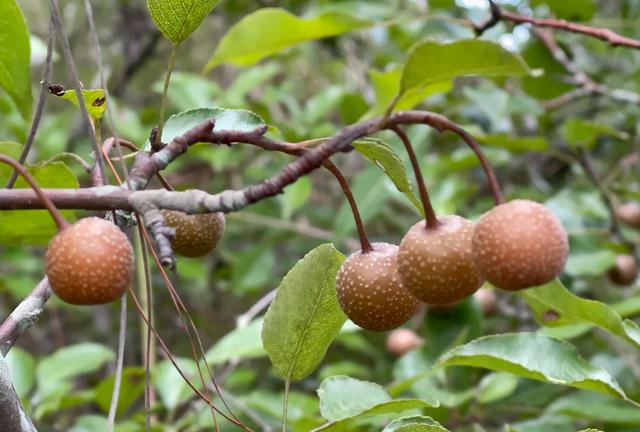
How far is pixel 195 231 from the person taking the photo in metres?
0.90

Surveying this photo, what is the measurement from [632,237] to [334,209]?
50.5 inches

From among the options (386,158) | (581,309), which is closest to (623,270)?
(581,309)

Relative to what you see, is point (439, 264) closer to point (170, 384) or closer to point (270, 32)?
point (270, 32)

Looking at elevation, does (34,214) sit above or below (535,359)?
above

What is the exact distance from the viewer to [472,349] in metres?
1.00

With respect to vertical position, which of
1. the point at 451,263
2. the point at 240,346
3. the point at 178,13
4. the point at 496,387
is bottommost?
the point at 496,387

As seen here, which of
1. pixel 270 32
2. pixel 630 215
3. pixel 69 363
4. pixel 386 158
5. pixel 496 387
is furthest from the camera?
pixel 630 215

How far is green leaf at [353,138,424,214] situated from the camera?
76 cm

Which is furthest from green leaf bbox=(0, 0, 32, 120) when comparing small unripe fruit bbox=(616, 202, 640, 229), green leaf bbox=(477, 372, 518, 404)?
small unripe fruit bbox=(616, 202, 640, 229)

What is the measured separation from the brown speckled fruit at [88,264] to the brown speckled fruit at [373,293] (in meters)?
0.27

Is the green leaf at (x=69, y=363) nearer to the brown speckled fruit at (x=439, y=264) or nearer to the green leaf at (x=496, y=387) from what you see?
the green leaf at (x=496, y=387)

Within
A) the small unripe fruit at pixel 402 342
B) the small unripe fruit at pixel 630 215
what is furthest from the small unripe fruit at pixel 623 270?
the small unripe fruit at pixel 402 342

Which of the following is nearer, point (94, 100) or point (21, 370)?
point (94, 100)

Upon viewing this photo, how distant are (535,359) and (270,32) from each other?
2.91 ft
